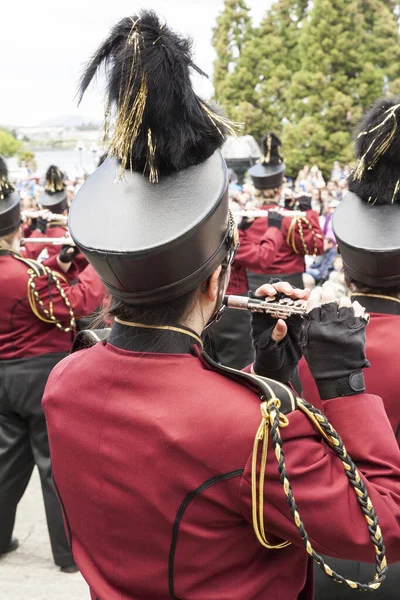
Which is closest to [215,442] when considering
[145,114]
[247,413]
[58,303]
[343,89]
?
[247,413]

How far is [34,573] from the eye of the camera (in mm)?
3986

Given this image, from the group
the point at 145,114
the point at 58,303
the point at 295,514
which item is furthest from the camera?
the point at 58,303

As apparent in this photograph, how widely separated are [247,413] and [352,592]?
3.67ft

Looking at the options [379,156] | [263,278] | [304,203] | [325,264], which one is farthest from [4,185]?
[325,264]

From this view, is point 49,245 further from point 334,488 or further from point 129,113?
point 334,488

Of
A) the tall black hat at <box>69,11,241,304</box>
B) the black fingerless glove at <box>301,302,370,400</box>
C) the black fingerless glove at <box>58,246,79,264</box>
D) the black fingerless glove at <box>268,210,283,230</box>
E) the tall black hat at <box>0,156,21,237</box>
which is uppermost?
the tall black hat at <box>69,11,241,304</box>

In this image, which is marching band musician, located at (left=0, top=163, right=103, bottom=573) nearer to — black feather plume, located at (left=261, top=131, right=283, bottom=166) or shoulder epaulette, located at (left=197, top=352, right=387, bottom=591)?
shoulder epaulette, located at (left=197, top=352, right=387, bottom=591)

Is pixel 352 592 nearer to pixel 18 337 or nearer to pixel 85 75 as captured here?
pixel 85 75

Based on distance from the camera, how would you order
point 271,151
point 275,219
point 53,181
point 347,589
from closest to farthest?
point 347,589, point 275,219, point 271,151, point 53,181

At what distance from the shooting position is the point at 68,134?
37844mm

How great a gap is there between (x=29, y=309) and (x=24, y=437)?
75 centimetres

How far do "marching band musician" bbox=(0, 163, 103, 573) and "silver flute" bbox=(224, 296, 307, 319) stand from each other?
88.2 inches

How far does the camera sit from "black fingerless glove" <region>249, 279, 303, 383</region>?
1928 mm

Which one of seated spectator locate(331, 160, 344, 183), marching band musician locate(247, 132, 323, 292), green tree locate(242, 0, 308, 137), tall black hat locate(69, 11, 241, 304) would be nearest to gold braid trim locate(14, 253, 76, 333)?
tall black hat locate(69, 11, 241, 304)
